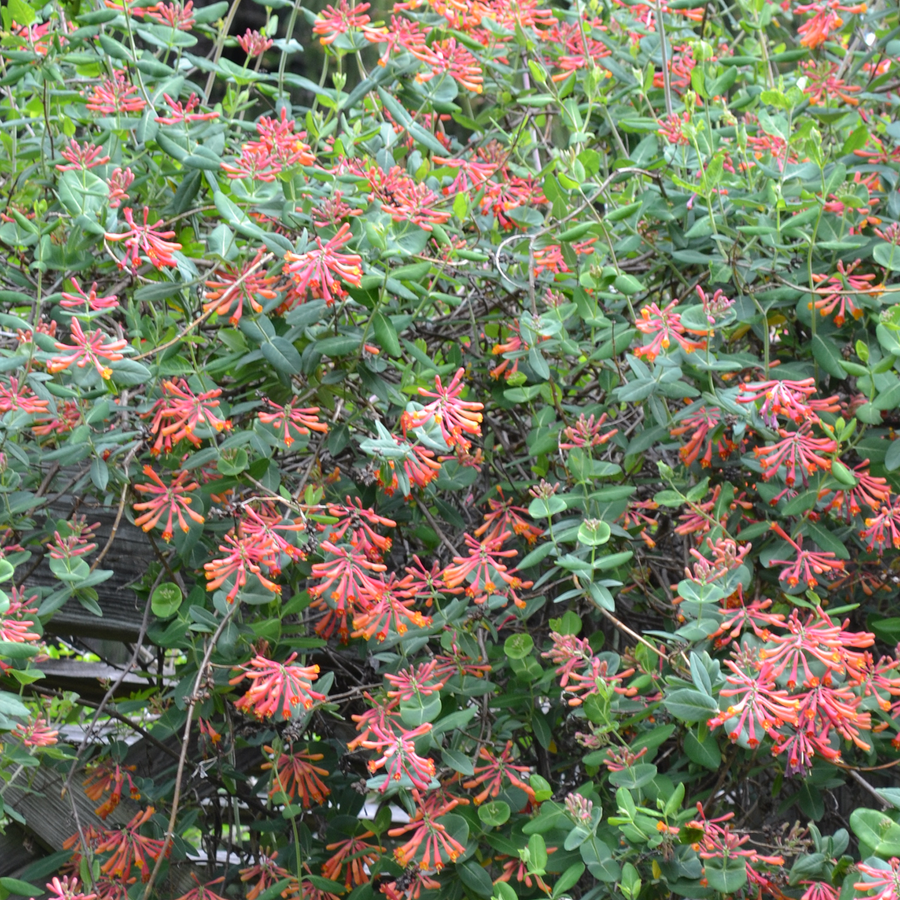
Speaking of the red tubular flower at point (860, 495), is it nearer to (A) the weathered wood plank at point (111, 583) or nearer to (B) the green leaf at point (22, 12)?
(A) the weathered wood plank at point (111, 583)

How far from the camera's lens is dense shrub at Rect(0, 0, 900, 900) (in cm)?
141

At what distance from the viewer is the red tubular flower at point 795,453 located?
4.80 ft

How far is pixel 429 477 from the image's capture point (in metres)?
1.42

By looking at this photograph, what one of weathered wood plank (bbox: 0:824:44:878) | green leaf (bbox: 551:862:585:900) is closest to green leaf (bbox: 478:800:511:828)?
green leaf (bbox: 551:862:585:900)

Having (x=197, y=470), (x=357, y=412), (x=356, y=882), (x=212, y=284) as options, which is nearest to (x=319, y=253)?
(x=212, y=284)

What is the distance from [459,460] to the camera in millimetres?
1672

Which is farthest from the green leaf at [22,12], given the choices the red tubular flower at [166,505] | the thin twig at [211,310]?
the red tubular flower at [166,505]

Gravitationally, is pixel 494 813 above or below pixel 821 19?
below

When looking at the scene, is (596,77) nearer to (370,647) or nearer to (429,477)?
(429,477)

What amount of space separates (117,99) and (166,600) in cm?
78

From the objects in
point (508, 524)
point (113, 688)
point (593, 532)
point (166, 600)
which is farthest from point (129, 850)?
point (593, 532)

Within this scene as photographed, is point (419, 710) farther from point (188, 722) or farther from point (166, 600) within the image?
point (166, 600)

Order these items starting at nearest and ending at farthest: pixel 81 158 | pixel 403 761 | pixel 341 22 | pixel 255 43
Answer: pixel 403 761 < pixel 81 158 < pixel 341 22 < pixel 255 43

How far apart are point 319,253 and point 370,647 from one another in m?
0.66
